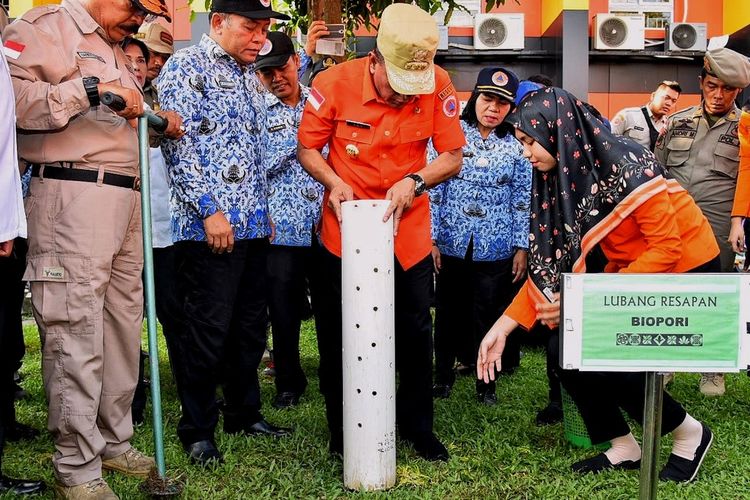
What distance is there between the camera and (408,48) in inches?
118

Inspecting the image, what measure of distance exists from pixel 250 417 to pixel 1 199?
1776 mm

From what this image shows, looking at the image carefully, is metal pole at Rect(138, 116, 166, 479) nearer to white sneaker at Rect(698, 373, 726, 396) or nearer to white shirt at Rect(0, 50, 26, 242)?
white shirt at Rect(0, 50, 26, 242)

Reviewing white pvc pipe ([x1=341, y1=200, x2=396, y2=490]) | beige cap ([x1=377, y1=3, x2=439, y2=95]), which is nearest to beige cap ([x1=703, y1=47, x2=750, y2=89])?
beige cap ([x1=377, y1=3, x2=439, y2=95])

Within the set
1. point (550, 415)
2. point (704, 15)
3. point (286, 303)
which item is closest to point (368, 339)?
point (550, 415)

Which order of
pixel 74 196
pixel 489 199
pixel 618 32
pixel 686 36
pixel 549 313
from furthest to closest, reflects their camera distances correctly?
pixel 686 36 → pixel 618 32 → pixel 489 199 → pixel 549 313 → pixel 74 196

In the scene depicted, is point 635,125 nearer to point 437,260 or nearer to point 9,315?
point 437,260

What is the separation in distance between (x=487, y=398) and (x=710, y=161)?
2054 mm

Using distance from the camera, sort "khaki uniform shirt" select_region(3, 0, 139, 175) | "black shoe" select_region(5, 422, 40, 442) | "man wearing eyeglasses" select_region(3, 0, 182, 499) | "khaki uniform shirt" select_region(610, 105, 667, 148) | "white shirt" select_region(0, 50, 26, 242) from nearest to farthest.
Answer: "white shirt" select_region(0, 50, 26, 242), "khaki uniform shirt" select_region(3, 0, 139, 175), "man wearing eyeglasses" select_region(3, 0, 182, 499), "black shoe" select_region(5, 422, 40, 442), "khaki uniform shirt" select_region(610, 105, 667, 148)

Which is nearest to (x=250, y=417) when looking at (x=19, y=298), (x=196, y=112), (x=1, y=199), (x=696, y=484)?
(x=19, y=298)

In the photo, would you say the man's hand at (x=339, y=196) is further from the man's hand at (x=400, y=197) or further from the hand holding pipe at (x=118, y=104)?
the hand holding pipe at (x=118, y=104)

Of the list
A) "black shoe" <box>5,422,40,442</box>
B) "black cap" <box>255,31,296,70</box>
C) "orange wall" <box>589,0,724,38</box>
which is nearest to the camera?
"black shoe" <box>5,422,40,442</box>

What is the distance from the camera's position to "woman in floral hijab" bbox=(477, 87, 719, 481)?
297 cm

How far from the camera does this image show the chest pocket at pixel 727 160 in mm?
4805

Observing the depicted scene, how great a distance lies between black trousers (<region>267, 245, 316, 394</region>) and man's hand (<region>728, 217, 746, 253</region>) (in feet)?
8.36
